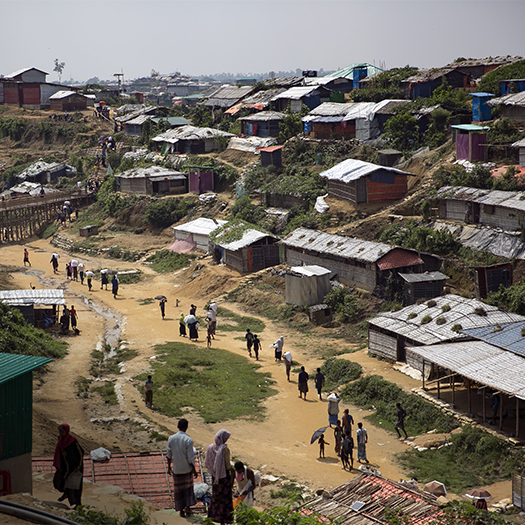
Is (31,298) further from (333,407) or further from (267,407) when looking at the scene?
(333,407)

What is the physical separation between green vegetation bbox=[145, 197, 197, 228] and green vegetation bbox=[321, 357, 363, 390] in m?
28.7

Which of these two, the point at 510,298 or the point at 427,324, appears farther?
the point at 510,298

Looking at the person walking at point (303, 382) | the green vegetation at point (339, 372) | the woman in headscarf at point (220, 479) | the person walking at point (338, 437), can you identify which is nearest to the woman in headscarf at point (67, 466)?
the woman in headscarf at point (220, 479)

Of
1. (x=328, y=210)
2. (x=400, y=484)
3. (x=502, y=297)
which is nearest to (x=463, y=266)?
(x=502, y=297)

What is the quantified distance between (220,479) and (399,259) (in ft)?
69.8

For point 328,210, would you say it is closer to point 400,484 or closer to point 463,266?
point 463,266

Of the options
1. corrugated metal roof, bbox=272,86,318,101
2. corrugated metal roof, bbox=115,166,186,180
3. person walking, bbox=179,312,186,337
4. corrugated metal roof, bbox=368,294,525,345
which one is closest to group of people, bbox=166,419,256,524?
corrugated metal roof, bbox=368,294,525,345

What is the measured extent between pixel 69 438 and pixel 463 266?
76.4 ft

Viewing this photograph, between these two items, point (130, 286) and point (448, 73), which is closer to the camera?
point (130, 286)

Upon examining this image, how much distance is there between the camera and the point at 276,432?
64.6 ft

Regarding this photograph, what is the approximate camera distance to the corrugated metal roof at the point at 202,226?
4316cm

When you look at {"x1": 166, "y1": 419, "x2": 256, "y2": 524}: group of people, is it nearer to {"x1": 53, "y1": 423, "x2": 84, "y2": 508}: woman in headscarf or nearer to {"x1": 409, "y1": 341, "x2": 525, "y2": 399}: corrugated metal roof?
{"x1": 53, "y1": 423, "x2": 84, "y2": 508}: woman in headscarf

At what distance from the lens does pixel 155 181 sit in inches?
2157

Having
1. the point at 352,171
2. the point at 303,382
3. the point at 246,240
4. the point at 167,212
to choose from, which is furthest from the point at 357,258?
the point at 167,212
